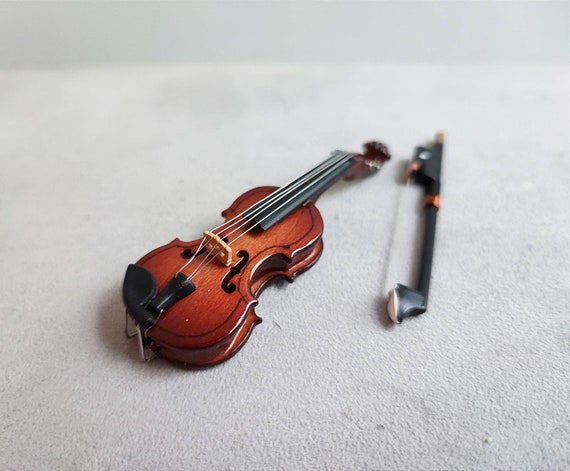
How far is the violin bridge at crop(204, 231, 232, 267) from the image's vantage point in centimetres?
78

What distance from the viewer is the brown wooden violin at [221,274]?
71cm

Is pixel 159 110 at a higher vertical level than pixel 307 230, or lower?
higher

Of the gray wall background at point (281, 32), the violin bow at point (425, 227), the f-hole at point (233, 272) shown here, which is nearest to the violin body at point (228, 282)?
the f-hole at point (233, 272)

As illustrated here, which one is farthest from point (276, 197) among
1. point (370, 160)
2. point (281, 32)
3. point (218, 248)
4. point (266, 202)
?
point (281, 32)

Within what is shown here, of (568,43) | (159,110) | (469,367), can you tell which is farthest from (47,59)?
(568,43)

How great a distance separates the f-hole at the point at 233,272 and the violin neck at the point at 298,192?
0.22ft

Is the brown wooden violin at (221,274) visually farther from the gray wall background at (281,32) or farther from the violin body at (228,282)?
the gray wall background at (281,32)

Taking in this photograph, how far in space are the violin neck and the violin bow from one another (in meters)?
0.20

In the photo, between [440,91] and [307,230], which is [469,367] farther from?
[440,91]

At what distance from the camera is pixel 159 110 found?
1.41 meters

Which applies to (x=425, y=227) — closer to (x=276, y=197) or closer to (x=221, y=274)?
(x=276, y=197)

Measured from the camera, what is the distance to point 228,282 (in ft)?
2.50

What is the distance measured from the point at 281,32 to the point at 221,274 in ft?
3.71

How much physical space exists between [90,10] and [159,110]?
1.49ft
